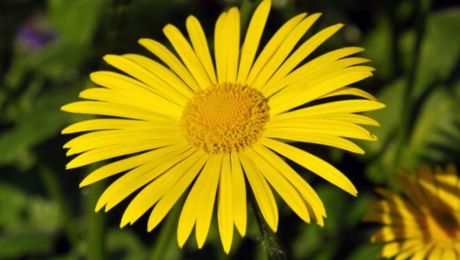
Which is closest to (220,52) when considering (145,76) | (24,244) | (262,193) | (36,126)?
(145,76)

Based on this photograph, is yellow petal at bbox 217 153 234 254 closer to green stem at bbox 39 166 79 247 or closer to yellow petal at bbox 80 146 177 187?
yellow petal at bbox 80 146 177 187

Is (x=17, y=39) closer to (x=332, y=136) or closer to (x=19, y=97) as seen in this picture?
(x=19, y=97)

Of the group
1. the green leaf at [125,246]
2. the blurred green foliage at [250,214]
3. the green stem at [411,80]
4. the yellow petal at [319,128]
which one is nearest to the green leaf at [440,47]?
the blurred green foliage at [250,214]

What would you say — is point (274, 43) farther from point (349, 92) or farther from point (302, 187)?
point (302, 187)

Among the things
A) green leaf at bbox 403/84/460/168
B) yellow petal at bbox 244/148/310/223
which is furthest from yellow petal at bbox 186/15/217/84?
green leaf at bbox 403/84/460/168

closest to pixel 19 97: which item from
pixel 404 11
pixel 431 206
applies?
pixel 404 11

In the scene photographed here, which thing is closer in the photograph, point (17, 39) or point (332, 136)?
point (332, 136)

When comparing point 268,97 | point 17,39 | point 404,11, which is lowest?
point 268,97

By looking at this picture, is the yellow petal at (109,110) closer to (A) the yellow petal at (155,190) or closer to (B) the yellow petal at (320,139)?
(A) the yellow petal at (155,190)
